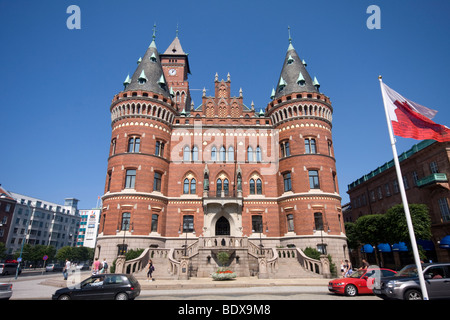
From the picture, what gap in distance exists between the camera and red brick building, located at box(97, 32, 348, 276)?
30.2 meters

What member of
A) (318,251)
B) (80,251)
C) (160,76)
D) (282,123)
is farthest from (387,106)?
(80,251)

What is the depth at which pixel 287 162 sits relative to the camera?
3366 centimetres

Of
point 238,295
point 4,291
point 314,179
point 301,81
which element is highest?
point 301,81

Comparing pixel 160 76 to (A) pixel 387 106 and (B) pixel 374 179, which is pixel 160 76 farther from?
(B) pixel 374 179

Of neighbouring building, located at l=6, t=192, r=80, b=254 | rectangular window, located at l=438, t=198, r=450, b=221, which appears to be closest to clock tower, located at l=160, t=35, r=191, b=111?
rectangular window, located at l=438, t=198, r=450, b=221

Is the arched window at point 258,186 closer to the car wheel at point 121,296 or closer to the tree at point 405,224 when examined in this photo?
the tree at point 405,224

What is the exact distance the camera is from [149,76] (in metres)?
35.5

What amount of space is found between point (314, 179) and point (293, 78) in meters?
14.1

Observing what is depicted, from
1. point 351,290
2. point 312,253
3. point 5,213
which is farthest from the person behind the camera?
point 5,213

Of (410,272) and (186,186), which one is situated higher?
(186,186)

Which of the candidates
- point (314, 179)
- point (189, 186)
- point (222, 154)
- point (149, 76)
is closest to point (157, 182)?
point (189, 186)

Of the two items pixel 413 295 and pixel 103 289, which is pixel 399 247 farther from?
pixel 103 289

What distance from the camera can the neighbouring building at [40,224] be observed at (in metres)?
72.8

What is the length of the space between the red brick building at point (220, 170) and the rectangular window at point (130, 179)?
0.36 ft
